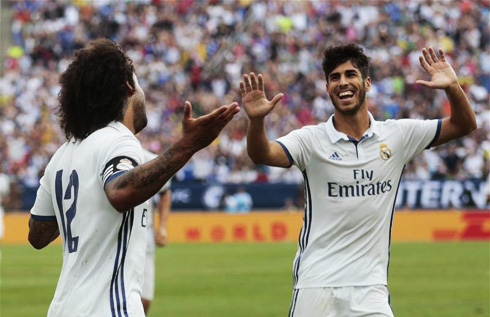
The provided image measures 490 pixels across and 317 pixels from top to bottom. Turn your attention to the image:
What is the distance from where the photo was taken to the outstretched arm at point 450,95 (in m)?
6.72

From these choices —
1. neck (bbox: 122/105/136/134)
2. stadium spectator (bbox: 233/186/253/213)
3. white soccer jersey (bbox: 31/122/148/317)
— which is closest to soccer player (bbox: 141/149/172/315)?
neck (bbox: 122/105/136/134)

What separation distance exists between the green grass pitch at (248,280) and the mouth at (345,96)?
7.25 metres

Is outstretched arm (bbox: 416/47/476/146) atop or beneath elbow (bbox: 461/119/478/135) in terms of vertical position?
atop

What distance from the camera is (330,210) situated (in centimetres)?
660

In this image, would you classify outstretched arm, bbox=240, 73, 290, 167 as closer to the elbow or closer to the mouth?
the mouth

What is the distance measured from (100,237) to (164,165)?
47 cm

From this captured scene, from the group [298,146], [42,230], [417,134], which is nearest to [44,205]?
[42,230]

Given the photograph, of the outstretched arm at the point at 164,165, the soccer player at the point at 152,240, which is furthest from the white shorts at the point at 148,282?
the outstretched arm at the point at 164,165

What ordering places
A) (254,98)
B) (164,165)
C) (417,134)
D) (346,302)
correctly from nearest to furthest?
1. (164,165)
2. (254,98)
3. (346,302)
4. (417,134)

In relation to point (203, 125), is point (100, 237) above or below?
below

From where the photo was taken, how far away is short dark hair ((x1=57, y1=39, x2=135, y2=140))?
15.9ft

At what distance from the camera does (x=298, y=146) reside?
671 centimetres

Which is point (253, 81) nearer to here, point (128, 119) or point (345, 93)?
point (345, 93)

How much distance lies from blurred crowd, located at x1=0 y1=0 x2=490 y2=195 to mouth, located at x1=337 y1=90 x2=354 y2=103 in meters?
22.5
